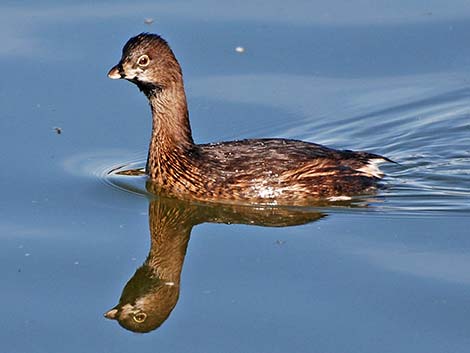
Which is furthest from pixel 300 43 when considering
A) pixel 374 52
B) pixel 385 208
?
pixel 385 208

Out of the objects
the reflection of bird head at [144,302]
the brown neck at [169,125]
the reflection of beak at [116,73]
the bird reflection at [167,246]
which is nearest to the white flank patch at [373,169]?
the bird reflection at [167,246]

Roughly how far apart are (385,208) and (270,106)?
2.49 meters

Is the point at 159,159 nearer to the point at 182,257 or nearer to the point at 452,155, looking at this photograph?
the point at 182,257

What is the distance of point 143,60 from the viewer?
46.3 feet

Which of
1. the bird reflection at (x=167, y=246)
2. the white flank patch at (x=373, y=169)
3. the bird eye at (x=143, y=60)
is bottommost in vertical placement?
the bird reflection at (x=167, y=246)

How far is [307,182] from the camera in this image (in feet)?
46.6

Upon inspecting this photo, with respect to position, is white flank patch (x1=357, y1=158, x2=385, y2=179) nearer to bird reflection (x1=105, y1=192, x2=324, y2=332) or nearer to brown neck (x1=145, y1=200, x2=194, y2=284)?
bird reflection (x1=105, y1=192, x2=324, y2=332)

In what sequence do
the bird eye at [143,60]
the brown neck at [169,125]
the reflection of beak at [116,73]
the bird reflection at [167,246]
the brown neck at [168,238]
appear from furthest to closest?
the brown neck at [169,125], the bird eye at [143,60], the reflection of beak at [116,73], the brown neck at [168,238], the bird reflection at [167,246]

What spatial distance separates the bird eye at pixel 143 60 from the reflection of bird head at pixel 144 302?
2.35 metres

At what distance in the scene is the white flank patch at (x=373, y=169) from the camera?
571 inches

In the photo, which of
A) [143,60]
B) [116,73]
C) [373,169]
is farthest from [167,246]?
[373,169]

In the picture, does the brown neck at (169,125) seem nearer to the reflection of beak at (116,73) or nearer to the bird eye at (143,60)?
the bird eye at (143,60)

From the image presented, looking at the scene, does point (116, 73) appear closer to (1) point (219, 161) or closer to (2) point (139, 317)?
(1) point (219, 161)

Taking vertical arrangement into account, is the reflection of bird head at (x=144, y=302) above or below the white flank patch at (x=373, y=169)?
below
